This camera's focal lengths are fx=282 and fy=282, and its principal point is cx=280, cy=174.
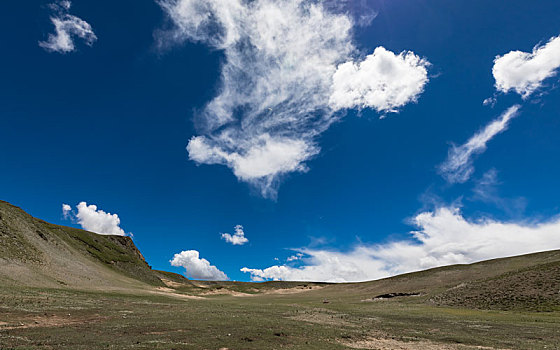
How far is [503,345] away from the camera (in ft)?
82.8

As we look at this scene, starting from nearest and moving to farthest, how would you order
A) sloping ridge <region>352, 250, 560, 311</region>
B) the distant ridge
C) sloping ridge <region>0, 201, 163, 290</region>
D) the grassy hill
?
the grassy hill → sloping ridge <region>352, 250, 560, 311</region> → the distant ridge → sloping ridge <region>0, 201, 163, 290</region>

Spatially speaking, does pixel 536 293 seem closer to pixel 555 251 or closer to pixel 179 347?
pixel 555 251

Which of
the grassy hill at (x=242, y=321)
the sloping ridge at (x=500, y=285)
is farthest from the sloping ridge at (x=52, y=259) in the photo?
the sloping ridge at (x=500, y=285)

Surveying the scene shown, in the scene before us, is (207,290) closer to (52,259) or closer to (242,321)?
(52,259)

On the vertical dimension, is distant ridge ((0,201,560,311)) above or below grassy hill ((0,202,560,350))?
above

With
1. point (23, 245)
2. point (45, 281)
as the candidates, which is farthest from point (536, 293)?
point (23, 245)

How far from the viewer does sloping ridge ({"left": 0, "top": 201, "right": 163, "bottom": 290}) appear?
219ft

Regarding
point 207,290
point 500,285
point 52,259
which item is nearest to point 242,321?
point 500,285

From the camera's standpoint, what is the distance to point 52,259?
88188 millimetres

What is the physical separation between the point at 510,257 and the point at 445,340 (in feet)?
406

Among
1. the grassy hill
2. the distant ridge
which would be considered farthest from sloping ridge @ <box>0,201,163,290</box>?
the grassy hill

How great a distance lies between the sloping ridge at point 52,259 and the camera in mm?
66688

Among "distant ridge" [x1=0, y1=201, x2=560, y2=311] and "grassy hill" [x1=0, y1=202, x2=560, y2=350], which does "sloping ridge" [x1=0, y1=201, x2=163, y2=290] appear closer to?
"distant ridge" [x1=0, y1=201, x2=560, y2=311]

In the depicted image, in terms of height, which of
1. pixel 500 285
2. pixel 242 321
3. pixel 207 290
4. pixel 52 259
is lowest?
pixel 242 321
